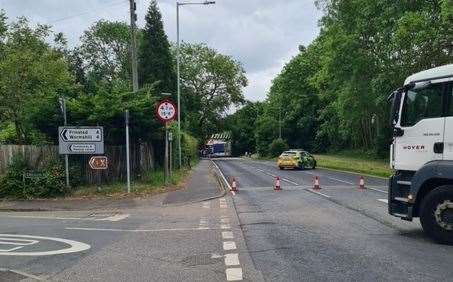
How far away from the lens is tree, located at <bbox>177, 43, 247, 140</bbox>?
86.1 metres

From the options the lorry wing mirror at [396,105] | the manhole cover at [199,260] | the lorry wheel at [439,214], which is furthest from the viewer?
the lorry wing mirror at [396,105]

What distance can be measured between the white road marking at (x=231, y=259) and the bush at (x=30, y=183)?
12.7 m

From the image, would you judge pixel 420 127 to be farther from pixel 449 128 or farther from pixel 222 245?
pixel 222 245

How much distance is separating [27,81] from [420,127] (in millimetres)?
20356

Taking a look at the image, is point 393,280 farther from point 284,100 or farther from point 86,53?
point 284,100

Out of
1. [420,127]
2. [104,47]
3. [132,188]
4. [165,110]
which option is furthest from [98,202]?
[104,47]

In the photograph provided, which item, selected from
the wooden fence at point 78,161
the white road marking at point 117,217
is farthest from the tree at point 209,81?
the white road marking at point 117,217

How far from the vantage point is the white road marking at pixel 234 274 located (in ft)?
25.4

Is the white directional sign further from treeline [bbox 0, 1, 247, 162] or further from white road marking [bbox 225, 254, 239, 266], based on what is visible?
white road marking [bbox 225, 254, 239, 266]

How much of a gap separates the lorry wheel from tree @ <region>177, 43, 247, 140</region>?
74.5 m

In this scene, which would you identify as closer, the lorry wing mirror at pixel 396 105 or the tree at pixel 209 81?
the lorry wing mirror at pixel 396 105

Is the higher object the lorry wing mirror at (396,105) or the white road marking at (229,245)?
the lorry wing mirror at (396,105)

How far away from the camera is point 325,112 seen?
2611 inches

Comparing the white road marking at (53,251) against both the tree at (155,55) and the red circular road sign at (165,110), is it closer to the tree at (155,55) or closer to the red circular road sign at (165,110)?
the red circular road sign at (165,110)
